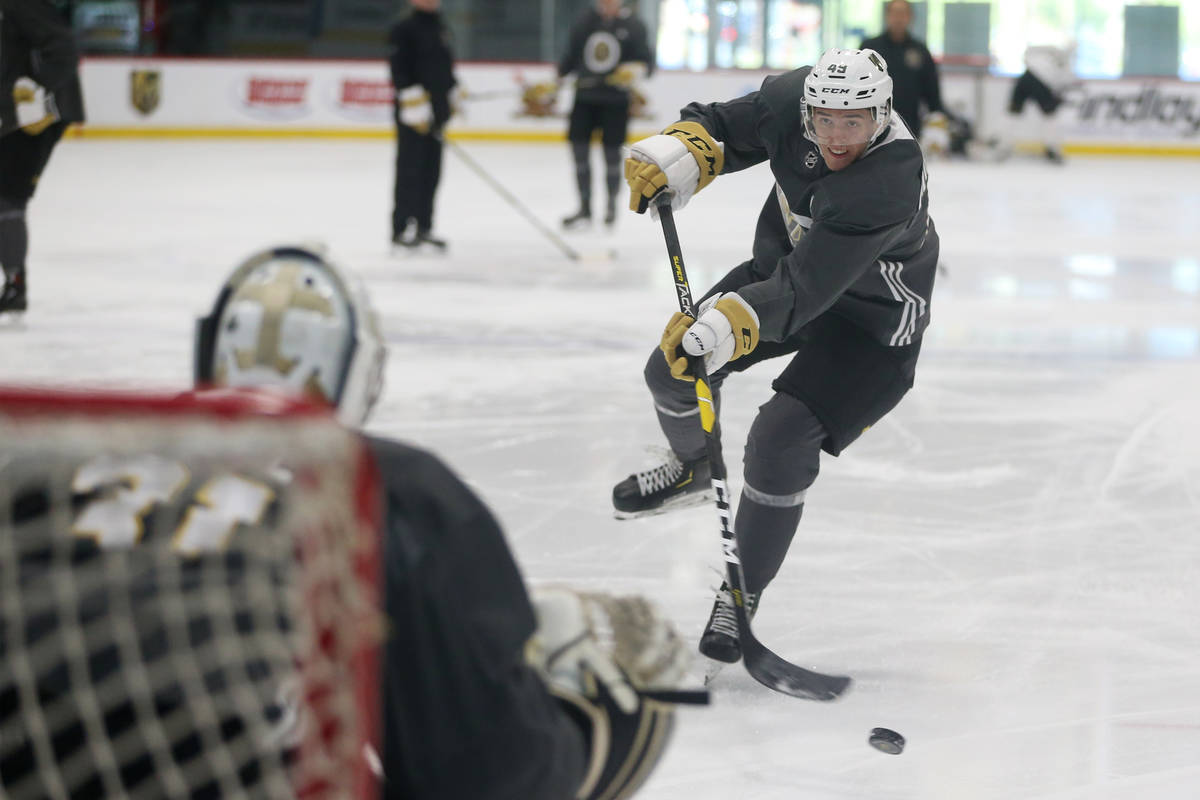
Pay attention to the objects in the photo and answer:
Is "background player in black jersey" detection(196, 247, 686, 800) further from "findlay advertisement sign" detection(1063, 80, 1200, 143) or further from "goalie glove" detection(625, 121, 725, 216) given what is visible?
"findlay advertisement sign" detection(1063, 80, 1200, 143)

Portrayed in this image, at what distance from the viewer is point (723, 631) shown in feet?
7.71

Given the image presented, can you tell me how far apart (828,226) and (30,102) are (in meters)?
3.33

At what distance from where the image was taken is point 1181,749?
82.4 inches

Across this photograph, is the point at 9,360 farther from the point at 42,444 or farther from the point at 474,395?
the point at 42,444

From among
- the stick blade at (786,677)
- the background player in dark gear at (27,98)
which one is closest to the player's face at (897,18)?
the background player in dark gear at (27,98)

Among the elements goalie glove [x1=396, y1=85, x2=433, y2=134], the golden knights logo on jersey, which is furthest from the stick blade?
the golden knights logo on jersey

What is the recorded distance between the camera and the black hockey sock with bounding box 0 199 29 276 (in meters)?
4.69

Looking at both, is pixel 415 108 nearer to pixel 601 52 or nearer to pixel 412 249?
pixel 412 249

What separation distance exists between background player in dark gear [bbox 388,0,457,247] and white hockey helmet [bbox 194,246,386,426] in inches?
217

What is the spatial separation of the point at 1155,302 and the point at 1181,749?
13.2ft

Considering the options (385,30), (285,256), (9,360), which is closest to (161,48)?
(385,30)

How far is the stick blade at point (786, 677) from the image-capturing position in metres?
2.26

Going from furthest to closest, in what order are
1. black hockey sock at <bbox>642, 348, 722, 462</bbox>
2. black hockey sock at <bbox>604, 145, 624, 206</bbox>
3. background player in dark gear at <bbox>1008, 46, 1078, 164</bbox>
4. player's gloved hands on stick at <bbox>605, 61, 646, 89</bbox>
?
background player in dark gear at <bbox>1008, 46, 1078, 164</bbox>, player's gloved hands on stick at <bbox>605, 61, 646, 89</bbox>, black hockey sock at <bbox>604, 145, 624, 206</bbox>, black hockey sock at <bbox>642, 348, 722, 462</bbox>

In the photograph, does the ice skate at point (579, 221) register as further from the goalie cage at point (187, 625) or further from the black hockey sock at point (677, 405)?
the goalie cage at point (187, 625)
